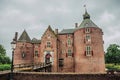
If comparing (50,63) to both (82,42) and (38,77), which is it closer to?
(82,42)

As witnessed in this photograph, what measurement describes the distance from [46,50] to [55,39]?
11.6ft

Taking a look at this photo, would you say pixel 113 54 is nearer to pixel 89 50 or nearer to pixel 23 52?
pixel 89 50

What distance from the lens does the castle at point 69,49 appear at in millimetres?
32156

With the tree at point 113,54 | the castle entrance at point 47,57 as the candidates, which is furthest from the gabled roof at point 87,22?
the tree at point 113,54

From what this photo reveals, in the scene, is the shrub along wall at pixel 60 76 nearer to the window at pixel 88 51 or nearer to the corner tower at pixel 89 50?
the corner tower at pixel 89 50

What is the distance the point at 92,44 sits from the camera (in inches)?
1280

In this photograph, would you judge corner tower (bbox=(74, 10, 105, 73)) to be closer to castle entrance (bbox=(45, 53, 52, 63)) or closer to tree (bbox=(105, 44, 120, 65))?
castle entrance (bbox=(45, 53, 52, 63))

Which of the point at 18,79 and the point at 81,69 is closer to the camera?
the point at 18,79

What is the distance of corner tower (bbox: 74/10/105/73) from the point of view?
31.7m

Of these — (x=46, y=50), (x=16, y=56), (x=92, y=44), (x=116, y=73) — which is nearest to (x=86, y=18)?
(x=92, y=44)

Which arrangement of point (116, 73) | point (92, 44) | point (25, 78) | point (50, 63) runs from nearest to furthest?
point (116, 73) < point (25, 78) < point (92, 44) < point (50, 63)

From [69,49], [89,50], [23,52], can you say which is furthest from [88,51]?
[23,52]

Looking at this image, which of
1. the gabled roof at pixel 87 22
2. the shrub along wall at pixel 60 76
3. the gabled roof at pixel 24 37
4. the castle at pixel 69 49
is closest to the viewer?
the shrub along wall at pixel 60 76

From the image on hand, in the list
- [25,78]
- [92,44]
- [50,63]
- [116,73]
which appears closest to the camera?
[116,73]
